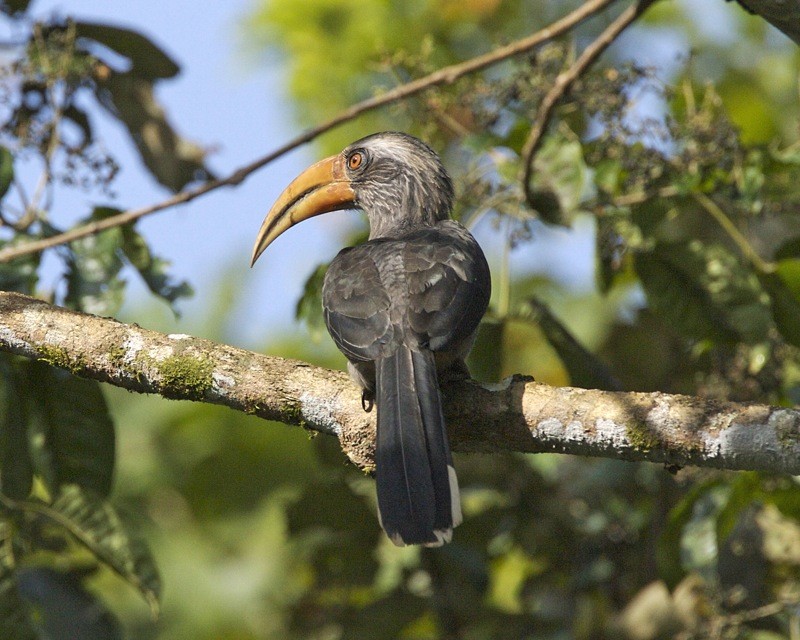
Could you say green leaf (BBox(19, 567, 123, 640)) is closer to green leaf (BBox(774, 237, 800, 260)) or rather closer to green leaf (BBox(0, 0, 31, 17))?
green leaf (BBox(0, 0, 31, 17))

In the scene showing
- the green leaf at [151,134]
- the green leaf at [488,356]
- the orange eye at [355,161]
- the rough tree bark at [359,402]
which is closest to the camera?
the rough tree bark at [359,402]

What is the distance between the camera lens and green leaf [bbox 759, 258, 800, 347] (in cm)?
412

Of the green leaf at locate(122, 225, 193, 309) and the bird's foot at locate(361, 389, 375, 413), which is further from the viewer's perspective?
Result: the green leaf at locate(122, 225, 193, 309)

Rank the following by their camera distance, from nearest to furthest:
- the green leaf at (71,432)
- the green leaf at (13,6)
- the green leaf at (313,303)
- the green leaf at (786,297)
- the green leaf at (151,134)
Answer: the green leaf at (71,432) → the green leaf at (786,297) → the green leaf at (313,303) → the green leaf at (13,6) → the green leaf at (151,134)

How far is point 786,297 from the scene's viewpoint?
4188 mm

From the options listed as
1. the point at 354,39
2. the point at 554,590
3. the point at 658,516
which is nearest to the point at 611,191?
the point at 658,516

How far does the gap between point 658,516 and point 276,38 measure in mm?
4937

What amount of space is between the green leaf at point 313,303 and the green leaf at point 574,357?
903mm

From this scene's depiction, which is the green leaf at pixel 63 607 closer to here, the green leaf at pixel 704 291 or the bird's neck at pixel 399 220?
the bird's neck at pixel 399 220

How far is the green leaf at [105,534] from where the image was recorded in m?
3.83

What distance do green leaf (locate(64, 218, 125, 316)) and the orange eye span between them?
1.15 m

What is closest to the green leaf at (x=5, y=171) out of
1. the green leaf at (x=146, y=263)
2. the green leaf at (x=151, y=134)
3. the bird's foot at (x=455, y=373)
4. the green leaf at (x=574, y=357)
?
the green leaf at (x=146, y=263)

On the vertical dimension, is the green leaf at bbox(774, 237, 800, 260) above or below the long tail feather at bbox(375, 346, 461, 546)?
above

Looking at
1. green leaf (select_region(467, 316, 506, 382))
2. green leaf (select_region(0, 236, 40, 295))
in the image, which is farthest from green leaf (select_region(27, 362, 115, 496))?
green leaf (select_region(467, 316, 506, 382))
